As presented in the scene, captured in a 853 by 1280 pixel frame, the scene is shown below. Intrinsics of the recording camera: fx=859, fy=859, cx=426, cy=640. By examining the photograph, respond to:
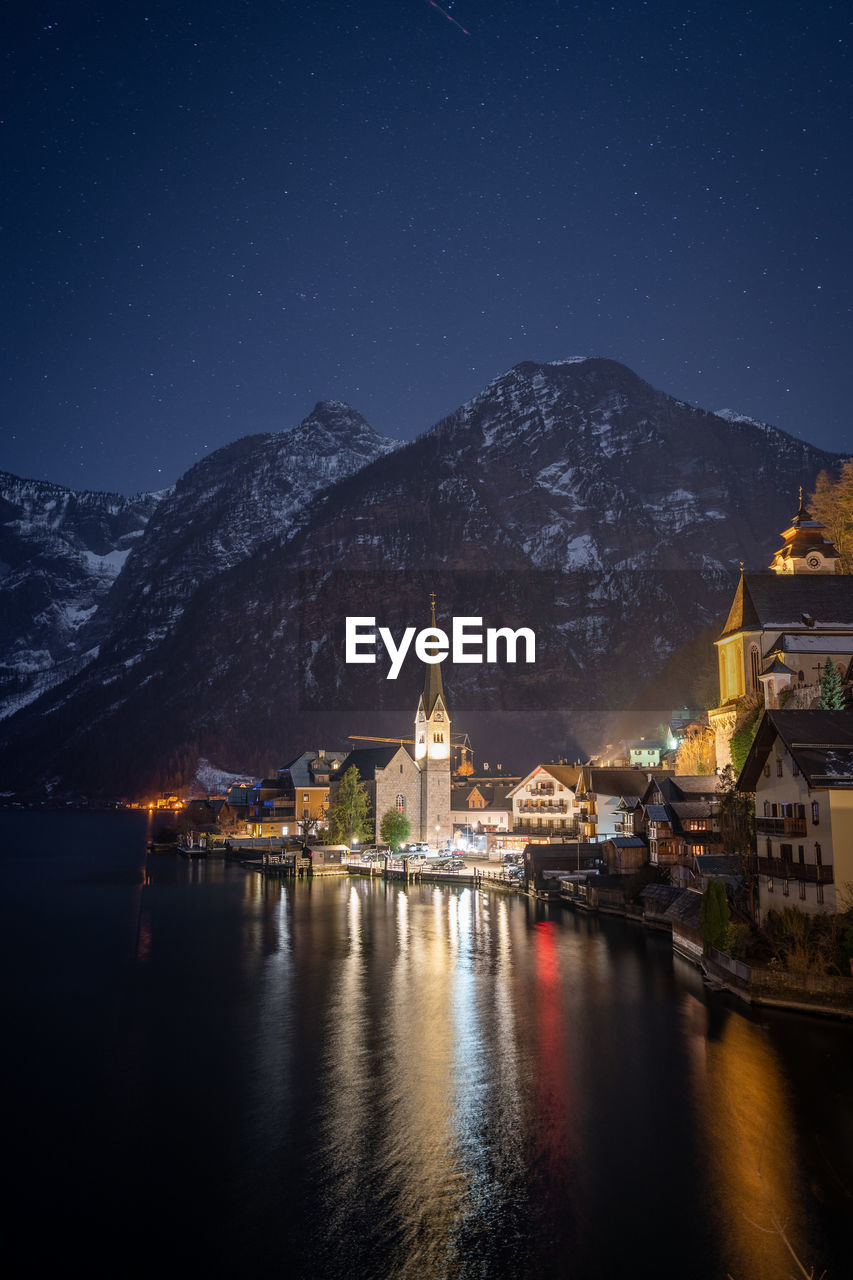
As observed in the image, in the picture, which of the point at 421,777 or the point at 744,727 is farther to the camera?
the point at 421,777

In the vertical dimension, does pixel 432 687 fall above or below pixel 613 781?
above

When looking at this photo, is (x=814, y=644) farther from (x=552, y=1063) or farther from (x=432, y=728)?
(x=432, y=728)

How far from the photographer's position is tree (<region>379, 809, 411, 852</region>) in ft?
360

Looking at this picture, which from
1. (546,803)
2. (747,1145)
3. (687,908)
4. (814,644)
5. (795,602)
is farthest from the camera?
(546,803)

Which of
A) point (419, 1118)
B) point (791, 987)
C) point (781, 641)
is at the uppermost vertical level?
point (781, 641)

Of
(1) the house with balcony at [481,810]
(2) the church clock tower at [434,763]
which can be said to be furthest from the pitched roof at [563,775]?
(2) the church clock tower at [434,763]

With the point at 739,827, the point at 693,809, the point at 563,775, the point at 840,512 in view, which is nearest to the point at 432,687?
the point at 563,775

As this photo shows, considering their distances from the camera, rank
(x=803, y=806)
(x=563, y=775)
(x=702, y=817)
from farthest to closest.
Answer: (x=563, y=775) < (x=702, y=817) < (x=803, y=806)

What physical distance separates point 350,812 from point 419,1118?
84.2 m

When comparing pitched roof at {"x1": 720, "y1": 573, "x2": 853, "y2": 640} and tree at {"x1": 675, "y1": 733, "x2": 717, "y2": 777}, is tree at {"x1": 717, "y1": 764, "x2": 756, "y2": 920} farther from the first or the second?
tree at {"x1": 675, "y1": 733, "x2": 717, "y2": 777}

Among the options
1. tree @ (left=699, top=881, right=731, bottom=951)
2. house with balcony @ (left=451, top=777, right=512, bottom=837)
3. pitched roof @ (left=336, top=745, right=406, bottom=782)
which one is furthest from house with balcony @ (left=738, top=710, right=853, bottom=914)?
pitched roof @ (left=336, top=745, right=406, bottom=782)

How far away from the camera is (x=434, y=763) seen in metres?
117

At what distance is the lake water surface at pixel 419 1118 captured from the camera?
20312 mm

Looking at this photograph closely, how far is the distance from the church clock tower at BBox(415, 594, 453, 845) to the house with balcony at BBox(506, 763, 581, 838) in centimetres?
1107
